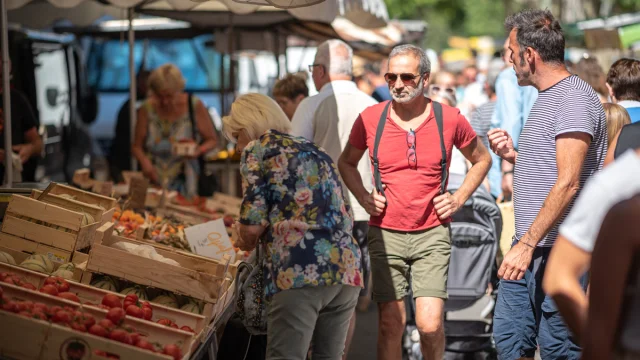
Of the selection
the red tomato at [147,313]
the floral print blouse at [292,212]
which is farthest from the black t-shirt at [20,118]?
the floral print blouse at [292,212]

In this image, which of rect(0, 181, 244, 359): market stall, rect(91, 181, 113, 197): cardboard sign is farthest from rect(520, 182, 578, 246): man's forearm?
rect(91, 181, 113, 197): cardboard sign

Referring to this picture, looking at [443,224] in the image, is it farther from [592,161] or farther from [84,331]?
[84,331]

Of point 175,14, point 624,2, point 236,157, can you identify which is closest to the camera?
point 175,14

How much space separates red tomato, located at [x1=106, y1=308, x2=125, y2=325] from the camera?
3912 millimetres

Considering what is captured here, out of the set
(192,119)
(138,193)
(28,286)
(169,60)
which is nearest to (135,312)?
(28,286)

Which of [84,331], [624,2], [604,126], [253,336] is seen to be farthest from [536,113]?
[624,2]

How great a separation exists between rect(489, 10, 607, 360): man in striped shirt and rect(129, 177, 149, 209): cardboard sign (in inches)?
135

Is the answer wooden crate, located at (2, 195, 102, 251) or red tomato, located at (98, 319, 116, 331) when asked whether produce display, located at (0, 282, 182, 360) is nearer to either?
red tomato, located at (98, 319, 116, 331)

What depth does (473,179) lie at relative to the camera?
5.18 meters

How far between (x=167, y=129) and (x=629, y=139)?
→ 508cm

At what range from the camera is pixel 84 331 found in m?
3.75

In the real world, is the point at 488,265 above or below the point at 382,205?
below

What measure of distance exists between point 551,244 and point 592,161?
1.44ft

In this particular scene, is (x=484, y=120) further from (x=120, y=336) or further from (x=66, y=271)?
(x=120, y=336)
